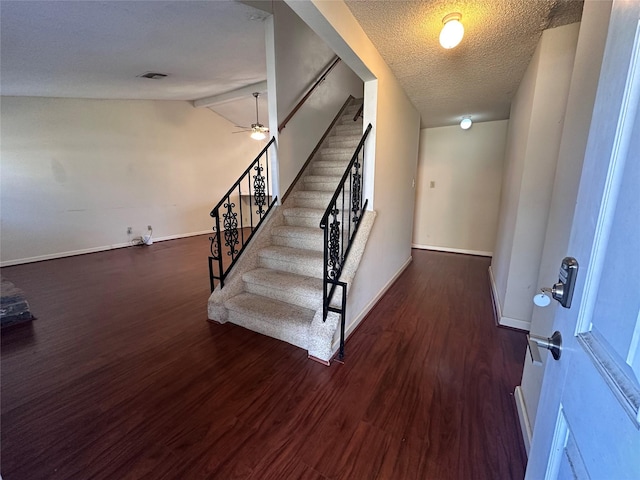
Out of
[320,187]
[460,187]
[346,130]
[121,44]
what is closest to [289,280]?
[320,187]

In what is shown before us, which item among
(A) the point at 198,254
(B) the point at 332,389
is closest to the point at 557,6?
(B) the point at 332,389

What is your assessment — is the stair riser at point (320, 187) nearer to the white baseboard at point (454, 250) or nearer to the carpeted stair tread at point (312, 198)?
the carpeted stair tread at point (312, 198)

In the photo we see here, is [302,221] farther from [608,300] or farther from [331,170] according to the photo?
[608,300]

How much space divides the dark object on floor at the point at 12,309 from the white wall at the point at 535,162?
445cm

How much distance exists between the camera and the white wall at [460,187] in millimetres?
4832

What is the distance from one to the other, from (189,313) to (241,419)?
5.14 feet

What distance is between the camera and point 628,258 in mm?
452

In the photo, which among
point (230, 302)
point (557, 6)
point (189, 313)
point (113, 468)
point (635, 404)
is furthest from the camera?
point (189, 313)

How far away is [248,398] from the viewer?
1.72 metres

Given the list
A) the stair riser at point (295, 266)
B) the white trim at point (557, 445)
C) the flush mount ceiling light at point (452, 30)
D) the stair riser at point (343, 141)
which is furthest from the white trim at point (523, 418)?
the stair riser at point (343, 141)

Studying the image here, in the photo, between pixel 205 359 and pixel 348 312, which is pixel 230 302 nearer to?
pixel 205 359

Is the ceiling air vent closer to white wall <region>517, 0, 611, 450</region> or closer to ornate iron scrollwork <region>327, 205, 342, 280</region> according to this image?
ornate iron scrollwork <region>327, 205, 342, 280</region>

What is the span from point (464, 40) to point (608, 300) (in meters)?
2.41

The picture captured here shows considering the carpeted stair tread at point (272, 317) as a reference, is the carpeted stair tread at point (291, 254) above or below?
above
